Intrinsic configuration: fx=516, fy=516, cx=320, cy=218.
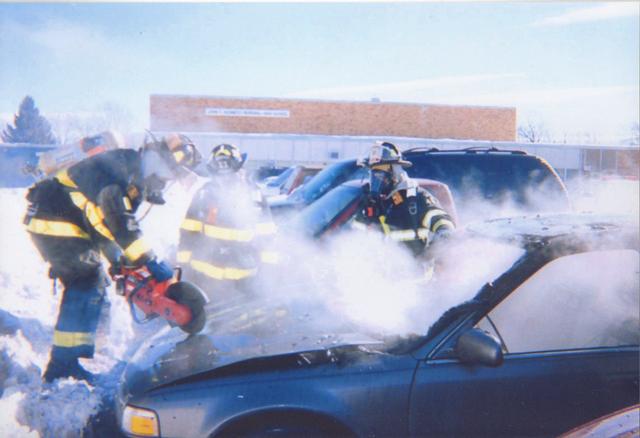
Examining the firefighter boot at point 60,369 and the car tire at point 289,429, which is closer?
the car tire at point 289,429

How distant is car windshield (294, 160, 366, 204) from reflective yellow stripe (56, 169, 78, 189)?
Result: 3.74m

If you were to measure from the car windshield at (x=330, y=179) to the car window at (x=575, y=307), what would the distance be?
443 cm

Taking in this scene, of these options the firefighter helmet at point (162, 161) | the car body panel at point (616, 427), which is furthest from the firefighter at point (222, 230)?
the car body panel at point (616, 427)

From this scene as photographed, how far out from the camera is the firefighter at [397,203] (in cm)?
396

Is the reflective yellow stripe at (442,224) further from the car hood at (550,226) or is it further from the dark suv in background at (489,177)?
the dark suv in background at (489,177)

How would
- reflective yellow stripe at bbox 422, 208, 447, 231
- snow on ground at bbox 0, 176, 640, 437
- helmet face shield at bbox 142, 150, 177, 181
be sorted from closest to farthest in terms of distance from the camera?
1. snow on ground at bbox 0, 176, 640, 437
2. helmet face shield at bbox 142, 150, 177, 181
3. reflective yellow stripe at bbox 422, 208, 447, 231

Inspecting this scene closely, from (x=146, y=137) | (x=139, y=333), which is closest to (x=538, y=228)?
(x=146, y=137)

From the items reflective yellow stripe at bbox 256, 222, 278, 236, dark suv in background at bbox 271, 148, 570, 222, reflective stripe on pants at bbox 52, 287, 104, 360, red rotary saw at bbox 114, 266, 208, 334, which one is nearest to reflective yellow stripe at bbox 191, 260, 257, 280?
reflective yellow stripe at bbox 256, 222, 278, 236

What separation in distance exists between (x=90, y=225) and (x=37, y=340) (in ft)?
4.02

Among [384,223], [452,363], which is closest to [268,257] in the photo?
[384,223]

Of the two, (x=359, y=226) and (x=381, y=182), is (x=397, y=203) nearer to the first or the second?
(x=381, y=182)

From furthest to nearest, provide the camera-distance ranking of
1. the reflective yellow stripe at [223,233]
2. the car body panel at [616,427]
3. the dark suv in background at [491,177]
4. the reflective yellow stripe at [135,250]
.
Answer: the dark suv in background at [491,177] < the reflective yellow stripe at [223,233] < the reflective yellow stripe at [135,250] < the car body panel at [616,427]

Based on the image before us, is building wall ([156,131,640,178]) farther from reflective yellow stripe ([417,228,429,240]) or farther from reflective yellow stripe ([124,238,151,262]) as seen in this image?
reflective yellow stripe ([124,238,151,262])

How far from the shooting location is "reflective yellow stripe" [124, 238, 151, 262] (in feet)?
10.4
